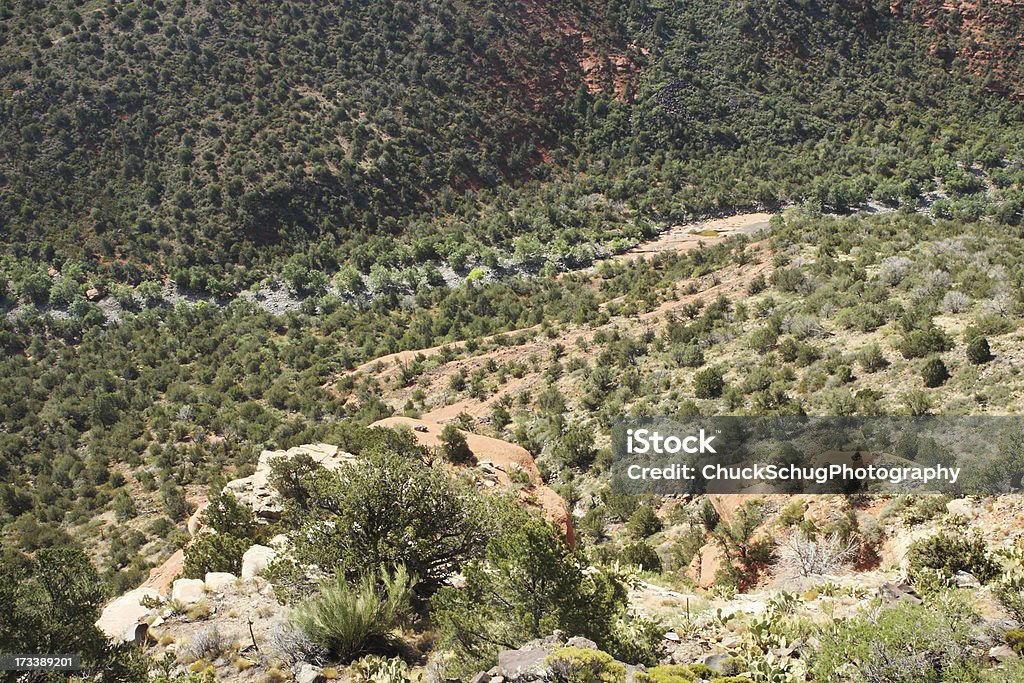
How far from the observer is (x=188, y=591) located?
884 centimetres

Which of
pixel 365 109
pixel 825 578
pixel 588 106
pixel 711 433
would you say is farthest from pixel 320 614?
pixel 588 106

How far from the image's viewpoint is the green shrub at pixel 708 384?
16.8m

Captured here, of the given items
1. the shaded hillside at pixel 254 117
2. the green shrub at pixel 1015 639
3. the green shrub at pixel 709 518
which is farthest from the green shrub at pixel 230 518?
the shaded hillside at pixel 254 117

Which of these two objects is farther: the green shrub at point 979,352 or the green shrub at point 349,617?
the green shrub at point 979,352

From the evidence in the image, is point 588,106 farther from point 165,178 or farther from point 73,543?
point 73,543

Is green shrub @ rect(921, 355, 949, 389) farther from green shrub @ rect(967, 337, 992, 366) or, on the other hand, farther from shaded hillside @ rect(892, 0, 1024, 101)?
shaded hillside @ rect(892, 0, 1024, 101)

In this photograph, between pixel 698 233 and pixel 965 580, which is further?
pixel 698 233

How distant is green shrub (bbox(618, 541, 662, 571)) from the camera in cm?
1133

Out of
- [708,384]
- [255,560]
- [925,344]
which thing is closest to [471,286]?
[708,384]

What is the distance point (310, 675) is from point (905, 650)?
5697 millimetres

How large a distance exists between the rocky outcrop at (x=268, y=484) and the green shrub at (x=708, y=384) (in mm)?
9244

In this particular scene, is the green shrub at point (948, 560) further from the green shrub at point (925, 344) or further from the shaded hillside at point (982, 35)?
the shaded hillside at point (982, 35)

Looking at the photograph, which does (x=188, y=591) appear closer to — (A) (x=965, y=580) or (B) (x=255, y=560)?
(B) (x=255, y=560)

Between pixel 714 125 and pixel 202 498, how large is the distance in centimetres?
5125
